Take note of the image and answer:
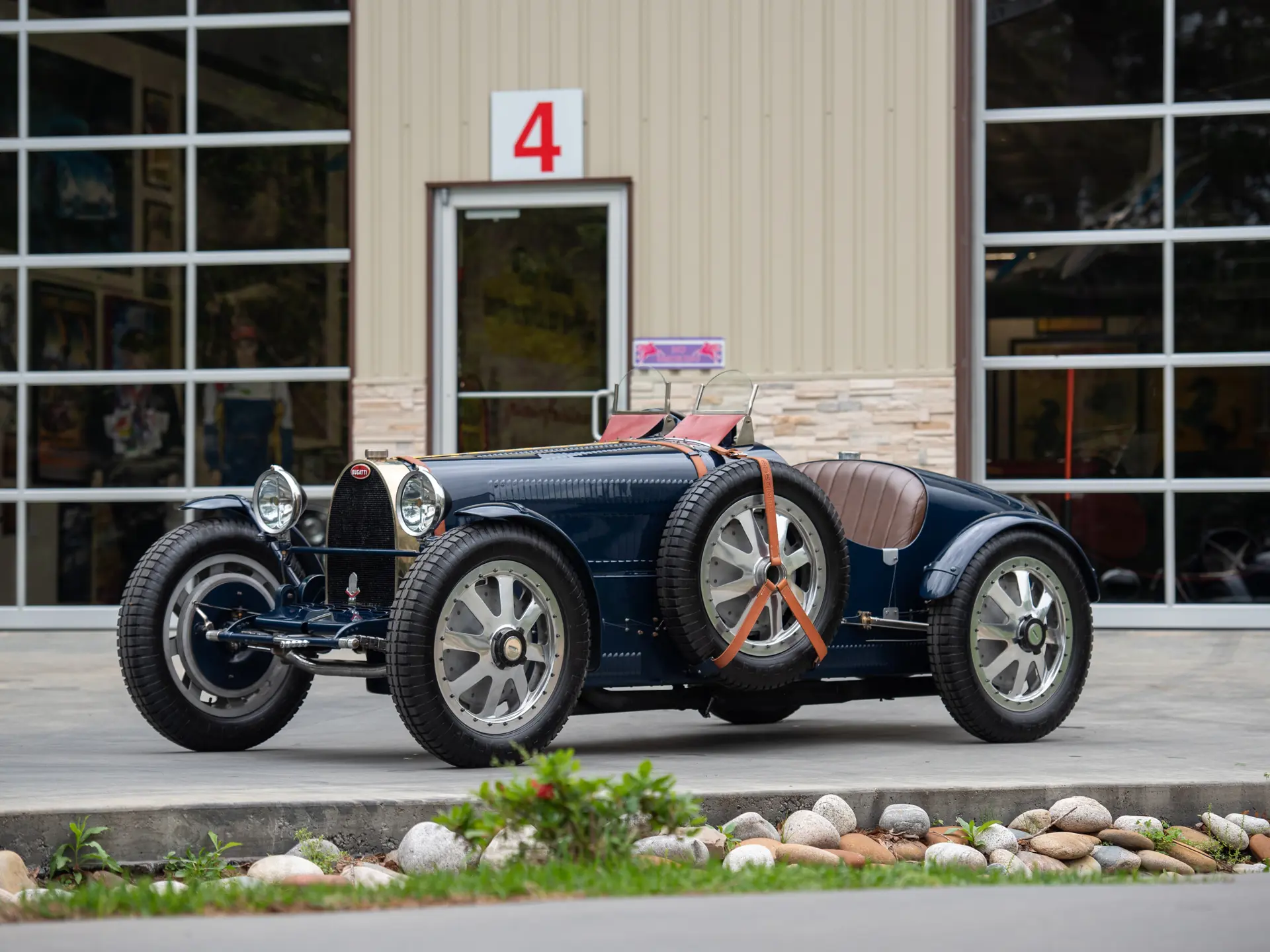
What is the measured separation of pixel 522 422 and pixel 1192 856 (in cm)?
825

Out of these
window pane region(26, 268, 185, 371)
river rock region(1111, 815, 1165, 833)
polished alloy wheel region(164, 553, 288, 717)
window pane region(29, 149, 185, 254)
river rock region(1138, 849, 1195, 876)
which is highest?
window pane region(29, 149, 185, 254)

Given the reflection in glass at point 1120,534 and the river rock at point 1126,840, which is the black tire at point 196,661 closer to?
the river rock at point 1126,840

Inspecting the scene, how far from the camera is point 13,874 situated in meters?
5.23

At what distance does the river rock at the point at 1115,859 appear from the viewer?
229 inches

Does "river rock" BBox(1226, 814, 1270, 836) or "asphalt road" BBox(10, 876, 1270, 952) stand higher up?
"asphalt road" BBox(10, 876, 1270, 952)

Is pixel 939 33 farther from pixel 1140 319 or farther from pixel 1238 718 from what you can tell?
pixel 1238 718

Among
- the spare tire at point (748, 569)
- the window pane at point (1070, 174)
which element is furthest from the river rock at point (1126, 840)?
the window pane at point (1070, 174)

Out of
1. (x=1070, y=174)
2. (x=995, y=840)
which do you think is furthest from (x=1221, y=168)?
(x=995, y=840)

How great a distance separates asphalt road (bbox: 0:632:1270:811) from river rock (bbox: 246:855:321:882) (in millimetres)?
433

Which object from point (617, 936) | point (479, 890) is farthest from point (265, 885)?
point (617, 936)

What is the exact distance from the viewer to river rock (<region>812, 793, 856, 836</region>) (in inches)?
230

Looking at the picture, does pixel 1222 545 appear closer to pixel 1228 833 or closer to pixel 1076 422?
pixel 1076 422

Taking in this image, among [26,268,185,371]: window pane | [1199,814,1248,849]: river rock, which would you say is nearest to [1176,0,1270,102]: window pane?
[26,268,185,371]: window pane

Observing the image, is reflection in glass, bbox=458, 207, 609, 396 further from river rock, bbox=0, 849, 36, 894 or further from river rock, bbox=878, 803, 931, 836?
river rock, bbox=0, 849, 36, 894
